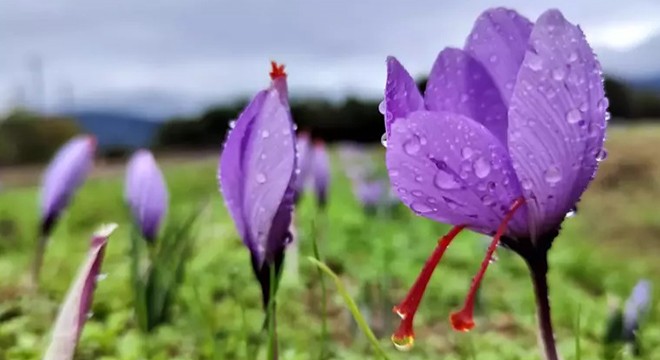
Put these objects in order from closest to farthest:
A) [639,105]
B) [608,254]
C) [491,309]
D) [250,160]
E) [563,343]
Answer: [250,160] < [563,343] < [491,309] < [608,254] < [639,105]

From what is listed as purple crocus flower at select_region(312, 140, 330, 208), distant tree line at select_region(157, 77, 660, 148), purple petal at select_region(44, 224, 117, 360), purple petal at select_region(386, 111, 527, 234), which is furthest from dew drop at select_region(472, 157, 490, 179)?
distant tree line at select_region(157, 77, 660, 148)

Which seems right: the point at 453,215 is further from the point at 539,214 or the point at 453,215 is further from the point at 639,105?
the point at 639,105

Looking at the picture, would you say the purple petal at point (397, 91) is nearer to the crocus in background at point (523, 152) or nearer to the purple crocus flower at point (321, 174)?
the crocus in background at point (523, 152)

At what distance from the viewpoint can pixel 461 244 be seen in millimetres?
3840

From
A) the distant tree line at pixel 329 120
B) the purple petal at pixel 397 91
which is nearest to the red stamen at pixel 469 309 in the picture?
the purple petal at pixel 397 91

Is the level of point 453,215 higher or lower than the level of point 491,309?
higher

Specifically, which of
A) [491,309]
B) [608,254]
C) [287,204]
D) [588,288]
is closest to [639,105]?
[608,254]

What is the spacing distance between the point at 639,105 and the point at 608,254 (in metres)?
10.3

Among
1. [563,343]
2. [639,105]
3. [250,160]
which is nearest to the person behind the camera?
[250,160]

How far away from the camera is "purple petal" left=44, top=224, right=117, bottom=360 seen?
73cm

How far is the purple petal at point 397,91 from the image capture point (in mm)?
722

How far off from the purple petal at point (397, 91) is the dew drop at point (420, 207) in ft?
0.19

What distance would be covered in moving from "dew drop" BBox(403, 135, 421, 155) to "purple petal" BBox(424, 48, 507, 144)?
3.1 inches

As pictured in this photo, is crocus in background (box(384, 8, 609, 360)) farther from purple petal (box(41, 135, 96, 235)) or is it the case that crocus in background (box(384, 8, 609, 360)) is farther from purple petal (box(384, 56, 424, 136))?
purple petal (box(41, 135, 96, 235))
